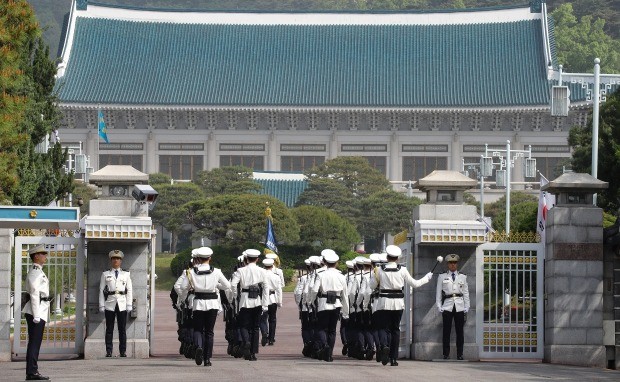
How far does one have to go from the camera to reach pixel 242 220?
2323 inches

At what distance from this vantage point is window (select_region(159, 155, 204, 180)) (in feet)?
258

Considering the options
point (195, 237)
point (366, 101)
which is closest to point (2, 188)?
point (195, 237)

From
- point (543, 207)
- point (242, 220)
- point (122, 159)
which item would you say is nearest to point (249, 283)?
point (543, 207)

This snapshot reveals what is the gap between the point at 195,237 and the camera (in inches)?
2370

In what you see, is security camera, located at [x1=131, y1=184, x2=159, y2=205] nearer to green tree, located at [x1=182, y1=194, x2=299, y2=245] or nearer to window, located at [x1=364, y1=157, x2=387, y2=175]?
green tree, located at [x1=182, y1=194, x2=299, y2=245]

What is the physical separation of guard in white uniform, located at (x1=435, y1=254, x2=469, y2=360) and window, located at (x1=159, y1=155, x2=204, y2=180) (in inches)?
2245

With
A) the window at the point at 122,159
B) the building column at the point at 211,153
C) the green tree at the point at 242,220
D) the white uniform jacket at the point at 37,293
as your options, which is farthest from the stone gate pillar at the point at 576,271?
the window at the point at 122,159

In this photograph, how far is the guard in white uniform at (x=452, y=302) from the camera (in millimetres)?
21781

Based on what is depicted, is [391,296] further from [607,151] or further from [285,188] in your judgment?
[285,188]

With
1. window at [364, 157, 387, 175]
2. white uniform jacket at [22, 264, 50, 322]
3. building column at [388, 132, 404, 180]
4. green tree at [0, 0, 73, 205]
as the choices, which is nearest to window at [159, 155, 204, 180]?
window at [364, 157, 387, 175]

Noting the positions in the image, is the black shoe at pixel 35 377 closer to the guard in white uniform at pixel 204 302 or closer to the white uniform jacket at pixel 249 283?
the guard in white uniform at pixel 204 302

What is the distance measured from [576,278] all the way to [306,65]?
5996 centimetres

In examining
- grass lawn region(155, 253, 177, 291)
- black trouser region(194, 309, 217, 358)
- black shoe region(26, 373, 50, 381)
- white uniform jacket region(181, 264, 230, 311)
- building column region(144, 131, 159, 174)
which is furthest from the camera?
building column region(144, 131, 159, 174)

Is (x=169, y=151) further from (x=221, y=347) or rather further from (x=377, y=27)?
(x=221, y=347)
